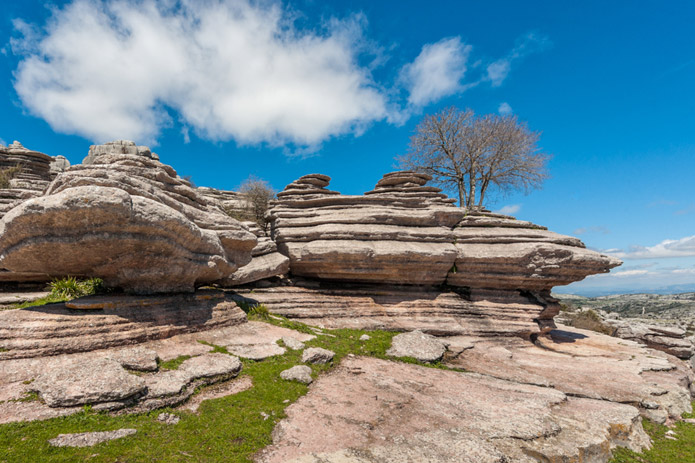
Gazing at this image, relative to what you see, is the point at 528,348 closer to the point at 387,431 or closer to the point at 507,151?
the point at 387,431

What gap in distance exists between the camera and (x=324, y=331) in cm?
1577

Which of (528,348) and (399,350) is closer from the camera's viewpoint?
(399,350)

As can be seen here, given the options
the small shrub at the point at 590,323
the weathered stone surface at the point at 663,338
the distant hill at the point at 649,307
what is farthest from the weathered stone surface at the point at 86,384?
the distant hill at the point at 649,307

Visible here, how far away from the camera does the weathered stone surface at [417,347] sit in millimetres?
13771

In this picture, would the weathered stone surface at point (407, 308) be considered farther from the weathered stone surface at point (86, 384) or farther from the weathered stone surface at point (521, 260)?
the weathered stone surface at point (86, 384)

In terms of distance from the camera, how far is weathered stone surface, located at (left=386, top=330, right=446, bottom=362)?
45.2 feet

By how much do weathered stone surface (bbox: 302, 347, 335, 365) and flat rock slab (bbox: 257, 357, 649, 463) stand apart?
0.59 meters

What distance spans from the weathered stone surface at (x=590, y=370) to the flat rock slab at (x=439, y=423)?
5.82 ft

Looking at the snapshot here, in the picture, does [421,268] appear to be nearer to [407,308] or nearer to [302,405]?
[407,308]

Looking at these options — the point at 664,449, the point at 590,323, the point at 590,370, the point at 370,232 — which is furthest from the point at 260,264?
the point at 590,323

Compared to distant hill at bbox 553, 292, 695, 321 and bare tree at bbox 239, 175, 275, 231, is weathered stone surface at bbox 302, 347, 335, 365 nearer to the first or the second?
bare tree at bbox 239, 175, 275, 231

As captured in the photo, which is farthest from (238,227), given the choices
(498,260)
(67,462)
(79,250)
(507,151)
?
(507,151)

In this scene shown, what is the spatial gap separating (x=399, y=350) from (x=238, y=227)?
964 cm

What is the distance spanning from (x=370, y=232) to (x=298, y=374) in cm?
1165
